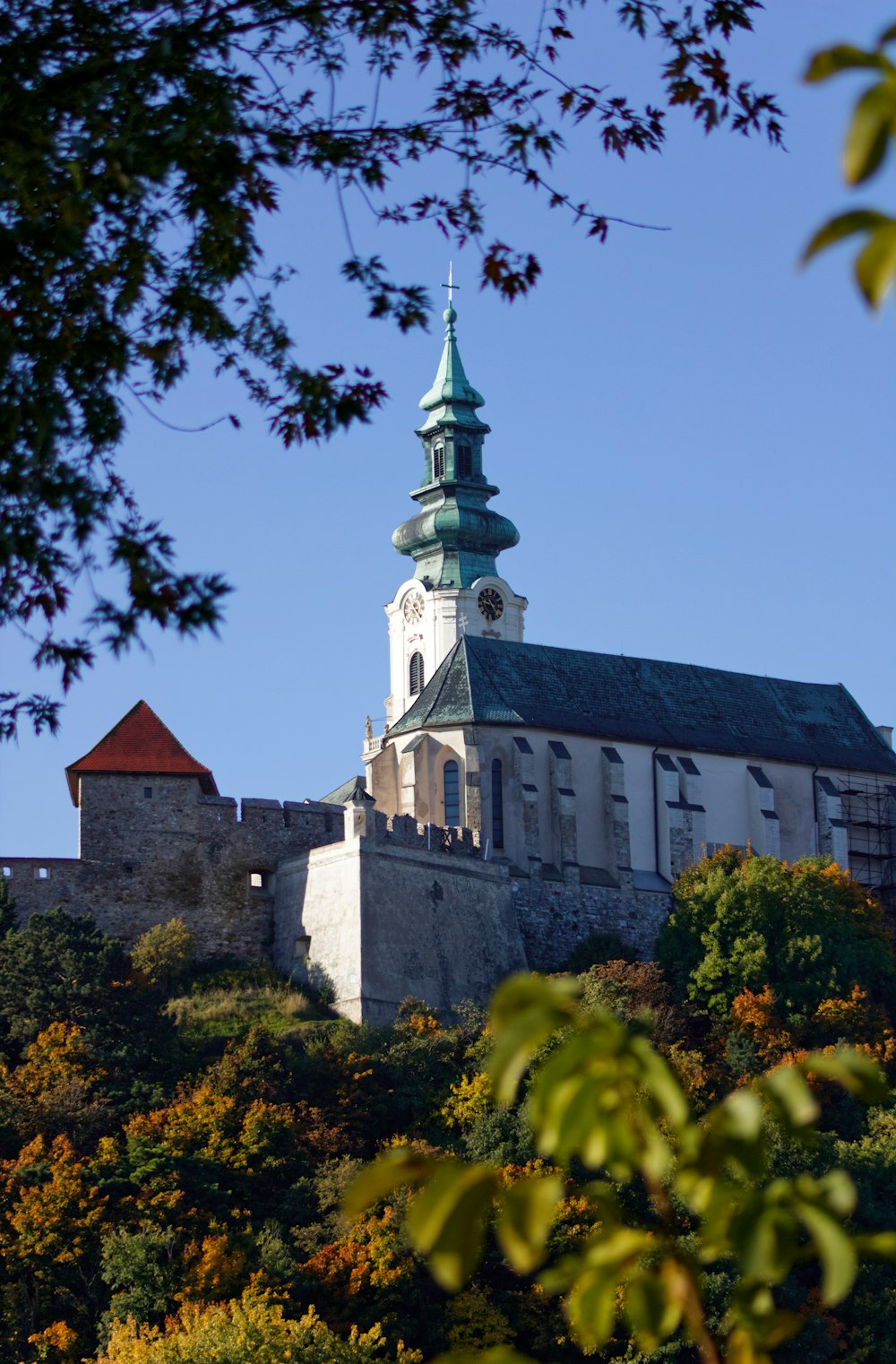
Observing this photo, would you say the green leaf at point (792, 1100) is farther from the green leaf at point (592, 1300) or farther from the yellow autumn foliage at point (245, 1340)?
the yellow autumn foliage at point (245, 1340)

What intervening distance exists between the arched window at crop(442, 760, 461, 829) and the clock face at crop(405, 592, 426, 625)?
27.9 m

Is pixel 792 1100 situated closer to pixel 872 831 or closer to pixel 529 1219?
pixel 529 1219

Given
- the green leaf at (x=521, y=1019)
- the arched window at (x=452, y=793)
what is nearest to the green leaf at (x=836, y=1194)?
the green leaf at (x=521, y=1019)

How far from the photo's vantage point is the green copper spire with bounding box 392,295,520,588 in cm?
9575

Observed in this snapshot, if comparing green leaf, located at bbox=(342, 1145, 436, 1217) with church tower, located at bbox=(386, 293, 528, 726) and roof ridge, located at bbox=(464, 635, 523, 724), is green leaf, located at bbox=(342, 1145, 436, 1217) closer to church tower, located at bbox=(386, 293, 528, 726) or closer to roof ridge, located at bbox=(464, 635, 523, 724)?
roof ridge, located at bbox=(464, 635, 523, 724)

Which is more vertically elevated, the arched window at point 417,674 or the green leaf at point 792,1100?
the arched window at point 417,674

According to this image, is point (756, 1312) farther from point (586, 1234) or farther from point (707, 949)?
point (707, 949)

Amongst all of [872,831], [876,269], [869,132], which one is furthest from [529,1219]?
[872,831]

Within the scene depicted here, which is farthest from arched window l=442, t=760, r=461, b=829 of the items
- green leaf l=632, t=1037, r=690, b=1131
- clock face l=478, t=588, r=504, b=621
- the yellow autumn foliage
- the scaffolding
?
green leaf l=632, t=1037, r=690, b=1131

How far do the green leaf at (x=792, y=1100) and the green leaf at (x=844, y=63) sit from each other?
7.30 ft

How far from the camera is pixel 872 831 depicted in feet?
236

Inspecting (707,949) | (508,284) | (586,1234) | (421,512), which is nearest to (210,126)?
(508,284)

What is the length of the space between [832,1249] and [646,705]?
2632 inches

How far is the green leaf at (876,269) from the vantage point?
15.7 feet
